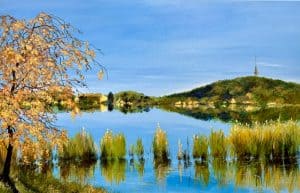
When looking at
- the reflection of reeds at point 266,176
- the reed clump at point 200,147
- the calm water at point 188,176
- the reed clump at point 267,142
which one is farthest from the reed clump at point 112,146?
the reflection of reeds at point 266,176

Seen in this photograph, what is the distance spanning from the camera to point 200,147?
116ft

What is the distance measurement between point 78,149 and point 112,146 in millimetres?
2128

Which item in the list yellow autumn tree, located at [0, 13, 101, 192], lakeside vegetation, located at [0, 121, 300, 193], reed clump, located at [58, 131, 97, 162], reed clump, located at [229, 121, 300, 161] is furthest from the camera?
reed clump, located at [229, 121, 300, 161]

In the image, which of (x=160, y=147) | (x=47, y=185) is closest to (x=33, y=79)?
(x=47, y=185)

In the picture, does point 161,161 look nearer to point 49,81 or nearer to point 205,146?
point 205,146

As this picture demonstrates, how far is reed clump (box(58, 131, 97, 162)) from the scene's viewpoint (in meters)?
33.8

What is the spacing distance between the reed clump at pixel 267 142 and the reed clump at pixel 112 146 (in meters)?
5.88

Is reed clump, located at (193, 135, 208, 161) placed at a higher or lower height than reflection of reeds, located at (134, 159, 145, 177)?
higher

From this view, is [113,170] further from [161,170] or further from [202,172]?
[202,172]

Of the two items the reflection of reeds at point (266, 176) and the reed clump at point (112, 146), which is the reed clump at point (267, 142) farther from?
the reed clump at point (112, 146)

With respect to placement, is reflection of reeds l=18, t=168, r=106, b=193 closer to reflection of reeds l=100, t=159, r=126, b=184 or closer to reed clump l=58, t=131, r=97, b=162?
reflection of reeds l=100, t=159, r=126, b=184

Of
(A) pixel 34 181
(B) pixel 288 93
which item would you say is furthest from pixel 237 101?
(A) pixel 34 181

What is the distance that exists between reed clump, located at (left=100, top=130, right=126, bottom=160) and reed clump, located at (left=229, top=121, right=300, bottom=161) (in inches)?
231

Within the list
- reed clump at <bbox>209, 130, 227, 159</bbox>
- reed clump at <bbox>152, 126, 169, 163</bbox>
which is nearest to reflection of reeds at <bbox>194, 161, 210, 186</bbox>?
reed clump at <bbox>209, 130, 227, 159</bbox>
